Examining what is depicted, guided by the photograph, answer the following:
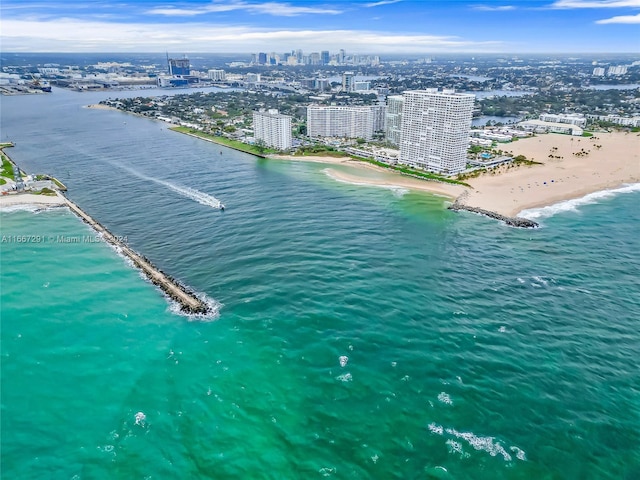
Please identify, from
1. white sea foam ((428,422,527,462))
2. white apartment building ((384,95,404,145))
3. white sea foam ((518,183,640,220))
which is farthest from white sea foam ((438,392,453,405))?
white apartment building ((384,95,404,145))

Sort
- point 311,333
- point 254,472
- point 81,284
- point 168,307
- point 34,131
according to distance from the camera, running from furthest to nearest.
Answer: point 34,131, point 81,284, point 168,307, point 311,333, point 254,472

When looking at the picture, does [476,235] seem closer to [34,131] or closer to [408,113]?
[408,113]

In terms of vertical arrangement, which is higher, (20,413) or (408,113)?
(408,113)

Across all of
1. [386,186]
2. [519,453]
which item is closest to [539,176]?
[386,186]

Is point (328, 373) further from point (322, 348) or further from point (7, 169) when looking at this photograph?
point (7, 169)

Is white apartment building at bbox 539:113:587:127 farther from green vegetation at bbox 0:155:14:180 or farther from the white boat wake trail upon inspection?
green vegetation at bbox 0:155:14:180

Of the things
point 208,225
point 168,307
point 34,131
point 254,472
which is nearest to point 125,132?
point 34,131

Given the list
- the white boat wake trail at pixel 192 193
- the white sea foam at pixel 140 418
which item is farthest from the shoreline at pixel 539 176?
the white sea foam at pixel 140 418
